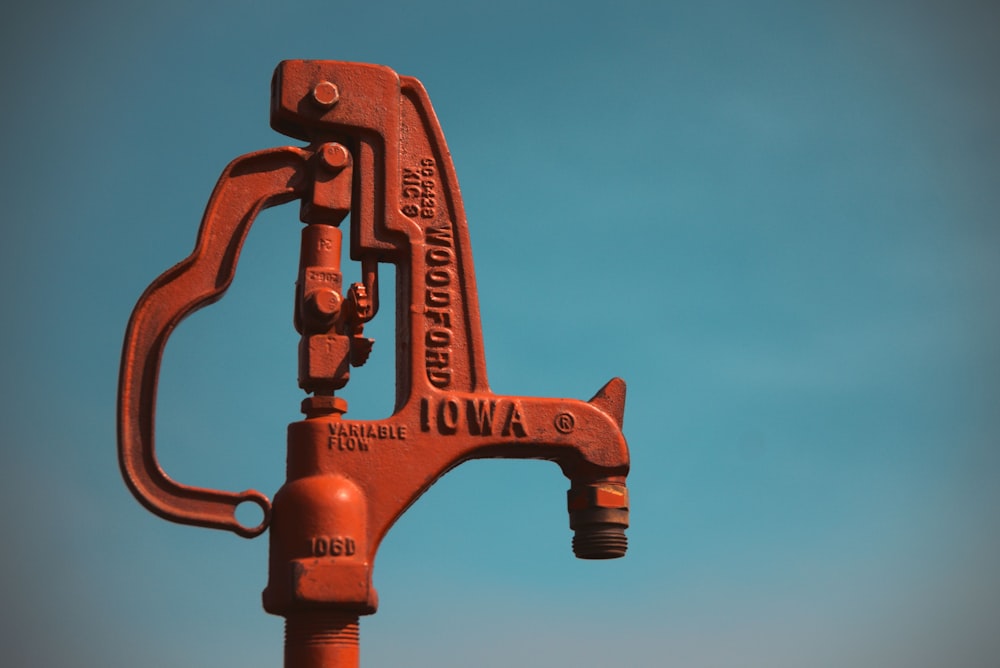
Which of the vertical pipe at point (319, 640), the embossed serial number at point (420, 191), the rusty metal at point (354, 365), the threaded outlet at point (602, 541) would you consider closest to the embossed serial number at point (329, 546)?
the rusty metal at point (354, 365)

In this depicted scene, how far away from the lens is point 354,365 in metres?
8.06

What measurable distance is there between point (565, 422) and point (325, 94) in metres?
2.39

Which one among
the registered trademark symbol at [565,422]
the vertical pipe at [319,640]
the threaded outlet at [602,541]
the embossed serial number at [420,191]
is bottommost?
the vertical pipe at [319,640]

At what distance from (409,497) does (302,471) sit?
0.61m

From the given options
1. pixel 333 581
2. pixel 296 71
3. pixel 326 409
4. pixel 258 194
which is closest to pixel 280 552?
pixel 333 581

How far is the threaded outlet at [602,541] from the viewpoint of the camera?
8.10 m

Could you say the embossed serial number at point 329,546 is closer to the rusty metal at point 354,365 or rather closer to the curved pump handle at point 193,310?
the rusty metal at point 354,365

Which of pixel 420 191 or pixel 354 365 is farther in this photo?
pixel 420 191

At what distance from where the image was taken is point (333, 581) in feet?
24.5

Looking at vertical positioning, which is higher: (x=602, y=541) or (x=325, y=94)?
(x=325, y=94)

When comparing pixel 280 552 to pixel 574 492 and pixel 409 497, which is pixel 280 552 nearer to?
pixel 409 497

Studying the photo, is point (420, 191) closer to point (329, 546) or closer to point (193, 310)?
point (193, 310)

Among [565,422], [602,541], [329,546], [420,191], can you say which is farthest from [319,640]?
[420,191]

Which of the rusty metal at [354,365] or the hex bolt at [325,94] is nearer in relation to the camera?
the rusty metal at [354,365]
